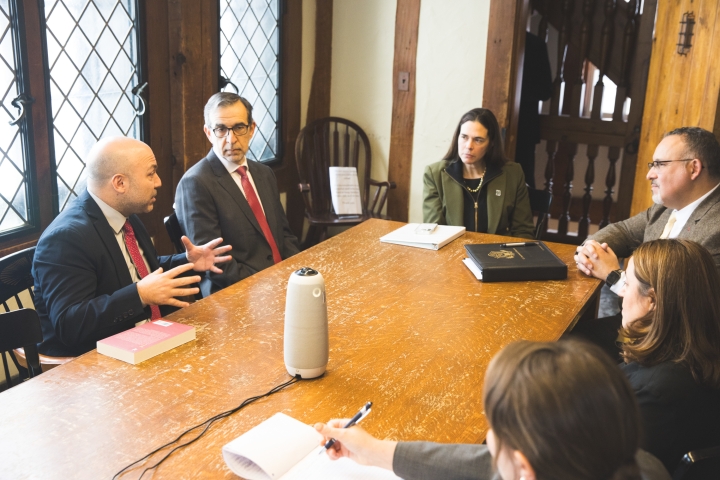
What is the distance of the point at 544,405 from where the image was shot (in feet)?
3.17

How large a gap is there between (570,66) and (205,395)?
454 centimetres

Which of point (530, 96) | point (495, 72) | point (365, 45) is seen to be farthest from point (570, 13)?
point (365, 45)

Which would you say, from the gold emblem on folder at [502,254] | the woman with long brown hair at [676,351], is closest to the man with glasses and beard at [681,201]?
the gold emblem on folder at [502,254]

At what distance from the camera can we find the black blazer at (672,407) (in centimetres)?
157

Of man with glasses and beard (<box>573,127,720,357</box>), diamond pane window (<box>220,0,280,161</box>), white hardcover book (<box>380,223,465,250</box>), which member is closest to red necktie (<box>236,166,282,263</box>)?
white hardcover book (<box>380,223,465,250</box>)

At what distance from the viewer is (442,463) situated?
135cm

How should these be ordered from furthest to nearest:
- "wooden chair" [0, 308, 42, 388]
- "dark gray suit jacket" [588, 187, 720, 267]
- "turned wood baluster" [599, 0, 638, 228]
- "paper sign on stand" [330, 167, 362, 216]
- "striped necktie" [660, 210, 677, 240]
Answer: "turned wood baluster" [599, 0, 638, 228] < "paper sign on stand" [330, 167, 362, 216] < "striped necktie" [660, 210, 677, 240] < "dark gray suit jacket" [588, 187, 720, 267] < "wooden chair" [0, 308, 42, 388]

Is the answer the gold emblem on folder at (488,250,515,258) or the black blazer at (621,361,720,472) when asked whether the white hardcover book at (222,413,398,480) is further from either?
the gold emblem on folder at (488,250,515,258)

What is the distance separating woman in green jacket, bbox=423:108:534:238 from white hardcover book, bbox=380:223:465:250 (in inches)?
14.4

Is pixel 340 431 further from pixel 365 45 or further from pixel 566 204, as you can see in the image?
pixel 566 204

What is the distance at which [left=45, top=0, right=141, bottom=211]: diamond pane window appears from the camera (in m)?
2.98

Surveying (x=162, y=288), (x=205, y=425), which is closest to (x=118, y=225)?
(x=162, y=288)

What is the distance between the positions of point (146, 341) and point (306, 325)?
1.56ft

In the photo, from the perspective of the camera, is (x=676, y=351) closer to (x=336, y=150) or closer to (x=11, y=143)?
(x=11, y=143)
